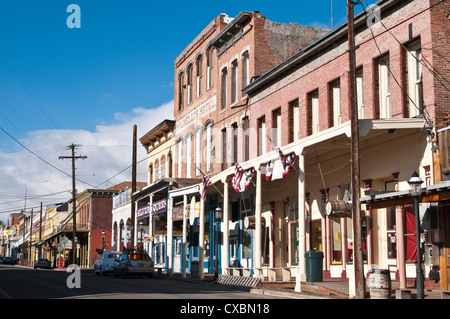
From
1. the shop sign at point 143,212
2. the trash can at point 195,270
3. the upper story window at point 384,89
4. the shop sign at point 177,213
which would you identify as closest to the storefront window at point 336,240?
the upper story window at point 384,89

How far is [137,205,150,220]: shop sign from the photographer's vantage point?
44100 mm

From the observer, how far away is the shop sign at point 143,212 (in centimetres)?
4410

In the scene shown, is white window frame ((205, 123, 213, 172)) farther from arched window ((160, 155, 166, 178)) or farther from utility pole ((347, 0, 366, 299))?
utility pole ((347, 0, 366, 299))

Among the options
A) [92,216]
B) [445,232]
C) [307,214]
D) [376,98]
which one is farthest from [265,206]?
[92,216]

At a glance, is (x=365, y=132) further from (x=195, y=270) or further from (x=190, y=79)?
(x=190, y=79)

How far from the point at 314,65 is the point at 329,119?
109 inches

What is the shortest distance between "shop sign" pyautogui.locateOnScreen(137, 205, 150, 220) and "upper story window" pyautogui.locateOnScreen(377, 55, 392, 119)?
2433cm

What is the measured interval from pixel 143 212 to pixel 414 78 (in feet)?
92.3

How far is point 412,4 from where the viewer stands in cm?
2100

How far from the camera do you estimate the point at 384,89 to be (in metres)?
22.3

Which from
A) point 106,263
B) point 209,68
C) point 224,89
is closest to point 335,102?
point 224,89

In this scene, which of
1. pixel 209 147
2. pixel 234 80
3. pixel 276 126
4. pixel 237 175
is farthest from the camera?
pixel 209 147

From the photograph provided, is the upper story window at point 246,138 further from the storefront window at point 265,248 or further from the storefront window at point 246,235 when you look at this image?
the storefront window at point 265,248

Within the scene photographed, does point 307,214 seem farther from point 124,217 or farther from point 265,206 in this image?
point 124,217
